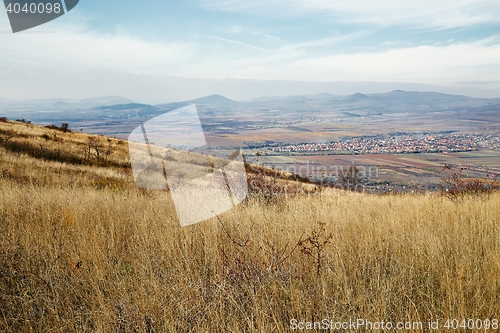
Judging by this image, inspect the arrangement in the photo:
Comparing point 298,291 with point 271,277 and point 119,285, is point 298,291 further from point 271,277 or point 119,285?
point 119,285

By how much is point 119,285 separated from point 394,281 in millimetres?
2307

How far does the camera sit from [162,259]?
3.41 m

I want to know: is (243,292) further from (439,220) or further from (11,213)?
(11,213)

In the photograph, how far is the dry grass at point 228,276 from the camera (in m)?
2.37

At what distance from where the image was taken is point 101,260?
3.41 metres

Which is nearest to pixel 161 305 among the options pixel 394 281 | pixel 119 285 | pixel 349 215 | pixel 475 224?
pixel 119 285

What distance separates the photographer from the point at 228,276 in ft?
9.51

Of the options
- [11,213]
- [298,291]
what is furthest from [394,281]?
[11,213]

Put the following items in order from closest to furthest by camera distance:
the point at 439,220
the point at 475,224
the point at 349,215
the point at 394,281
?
the point at 394,281 < the point at 475,224 < the point at 439,220 < the point at 349,215

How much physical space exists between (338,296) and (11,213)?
4.67m

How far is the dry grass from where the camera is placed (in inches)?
93.3

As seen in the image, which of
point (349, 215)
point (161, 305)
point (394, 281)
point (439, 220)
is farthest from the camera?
point (349, 215)

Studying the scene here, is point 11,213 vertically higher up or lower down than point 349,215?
higher up

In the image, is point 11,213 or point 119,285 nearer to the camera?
point 119,285
